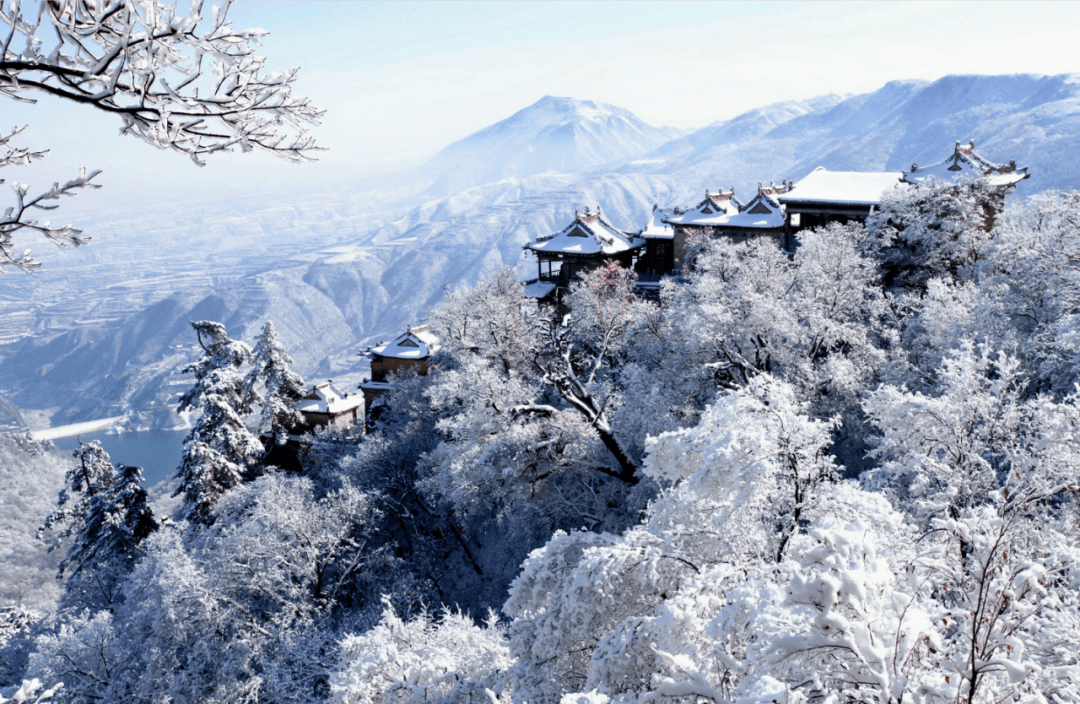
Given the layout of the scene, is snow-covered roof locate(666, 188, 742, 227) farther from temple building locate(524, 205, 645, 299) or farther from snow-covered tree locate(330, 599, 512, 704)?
snow-covered tree locate(330, 599, 512, 704)

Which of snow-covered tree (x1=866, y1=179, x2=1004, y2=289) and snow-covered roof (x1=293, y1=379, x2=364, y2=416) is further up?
snow-covered tree (x1=866, y1=179, x2=1004, y2=289)

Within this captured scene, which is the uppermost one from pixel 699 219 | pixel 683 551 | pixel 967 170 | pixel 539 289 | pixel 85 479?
pixel 967 170

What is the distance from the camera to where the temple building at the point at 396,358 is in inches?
1405

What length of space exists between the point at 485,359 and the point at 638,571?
1820cm

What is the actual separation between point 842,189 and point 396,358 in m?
24.7

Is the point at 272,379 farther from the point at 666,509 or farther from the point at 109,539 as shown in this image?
the point at 666,509

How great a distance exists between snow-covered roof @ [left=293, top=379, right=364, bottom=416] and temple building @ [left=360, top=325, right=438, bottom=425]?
179cm

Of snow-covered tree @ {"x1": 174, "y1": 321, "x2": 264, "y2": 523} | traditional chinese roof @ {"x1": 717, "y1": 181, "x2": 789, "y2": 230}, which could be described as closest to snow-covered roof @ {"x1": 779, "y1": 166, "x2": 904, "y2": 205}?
traditional chinese roof @ {"x1": 717, "y1": 181, "x2": 789, "y2": 230}

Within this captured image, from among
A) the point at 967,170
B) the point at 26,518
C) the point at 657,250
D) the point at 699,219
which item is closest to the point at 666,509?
the point at 967,170

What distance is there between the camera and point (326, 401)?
37.5 m

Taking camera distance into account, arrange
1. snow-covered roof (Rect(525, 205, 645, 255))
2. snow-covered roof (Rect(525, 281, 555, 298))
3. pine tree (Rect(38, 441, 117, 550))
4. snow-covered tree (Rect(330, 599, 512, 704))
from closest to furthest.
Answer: snow-covered tree (Rect(330, 599, 512, 704)), pine tree (Rect(38, 441, 117, 550)), snow-covered roof (Rect(525, 281, 555, 298)), snow-covered roof (Rect(525, 205, 645, 255))

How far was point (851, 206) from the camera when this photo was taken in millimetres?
30562

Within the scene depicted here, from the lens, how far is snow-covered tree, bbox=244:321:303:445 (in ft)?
105

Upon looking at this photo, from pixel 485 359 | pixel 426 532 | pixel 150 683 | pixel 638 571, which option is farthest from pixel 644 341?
pixel 150 683
